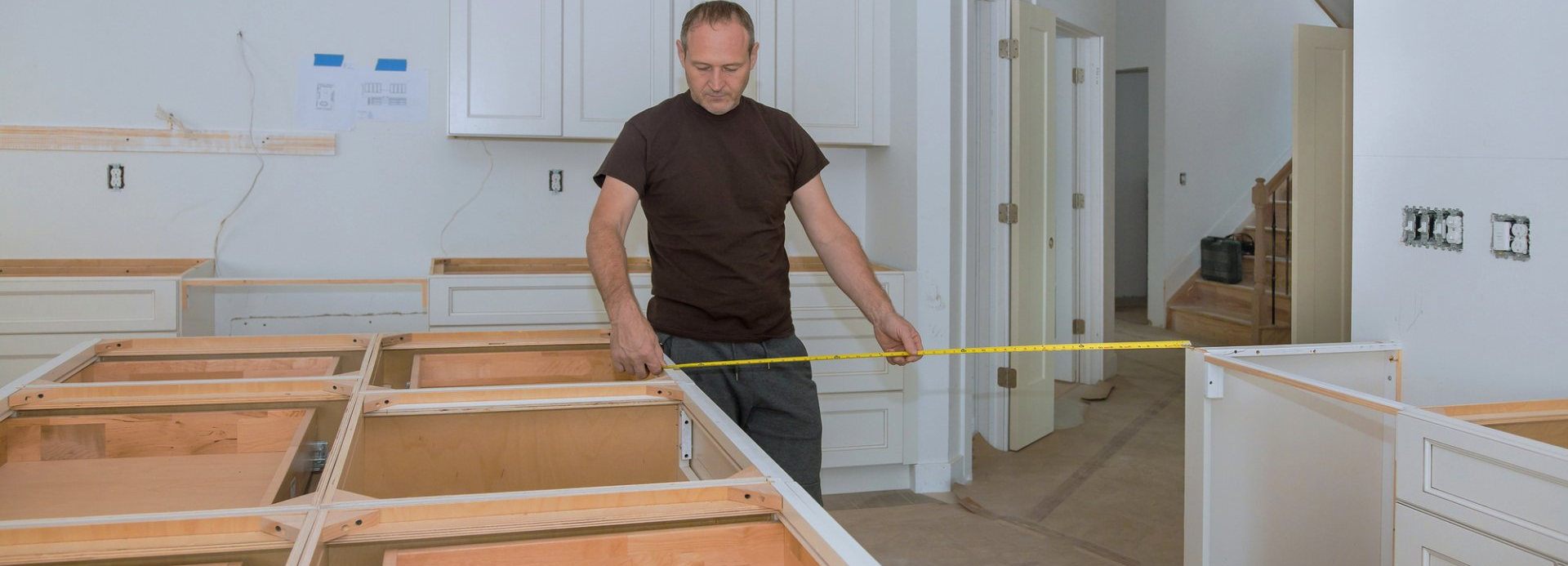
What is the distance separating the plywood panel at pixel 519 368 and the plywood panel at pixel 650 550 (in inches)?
48.4

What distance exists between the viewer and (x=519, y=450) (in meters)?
1.83

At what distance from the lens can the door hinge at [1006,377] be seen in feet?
15.3

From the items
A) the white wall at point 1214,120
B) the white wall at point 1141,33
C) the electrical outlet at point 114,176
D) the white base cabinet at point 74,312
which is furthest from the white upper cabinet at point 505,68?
the white wall at point 1141,33

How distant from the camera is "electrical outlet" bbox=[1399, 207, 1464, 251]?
2256 mm

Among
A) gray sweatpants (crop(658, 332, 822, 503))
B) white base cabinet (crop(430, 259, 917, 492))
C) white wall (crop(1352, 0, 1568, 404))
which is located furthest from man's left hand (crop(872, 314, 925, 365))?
white base cabinet (crop(430, 259, 917, 492))

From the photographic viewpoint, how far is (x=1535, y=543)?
5.17 ft

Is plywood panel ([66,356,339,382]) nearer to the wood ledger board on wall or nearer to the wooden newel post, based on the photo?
the wood ledger board on wall

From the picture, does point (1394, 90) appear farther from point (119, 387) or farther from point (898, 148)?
point (119, 387)

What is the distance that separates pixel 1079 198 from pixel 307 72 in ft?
11.9

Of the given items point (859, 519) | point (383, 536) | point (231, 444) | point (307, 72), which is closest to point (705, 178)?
point (231, 444)

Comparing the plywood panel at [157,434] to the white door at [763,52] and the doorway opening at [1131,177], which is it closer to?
the white door at [763,52]

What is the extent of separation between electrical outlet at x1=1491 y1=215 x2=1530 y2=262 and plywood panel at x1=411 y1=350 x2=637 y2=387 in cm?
177

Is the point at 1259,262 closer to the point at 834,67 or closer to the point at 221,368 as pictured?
the point at 834,67

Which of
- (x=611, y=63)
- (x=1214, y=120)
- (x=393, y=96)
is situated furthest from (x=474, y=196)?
(x=1214, y=120)
